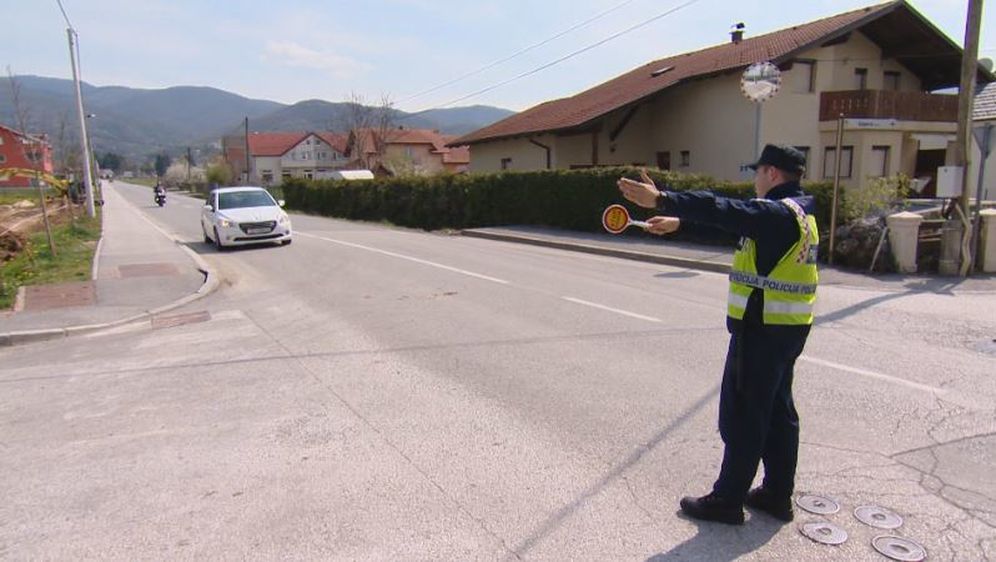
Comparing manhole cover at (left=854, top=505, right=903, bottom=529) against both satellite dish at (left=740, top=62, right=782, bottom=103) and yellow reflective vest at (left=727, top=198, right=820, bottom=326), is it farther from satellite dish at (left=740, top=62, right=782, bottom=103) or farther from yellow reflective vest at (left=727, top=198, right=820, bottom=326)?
satellite dish at (left=740, top=62, right=782, bottom=103)

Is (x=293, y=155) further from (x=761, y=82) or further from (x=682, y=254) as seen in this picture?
(x=682, y=254)

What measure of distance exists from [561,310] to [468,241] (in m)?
11.2

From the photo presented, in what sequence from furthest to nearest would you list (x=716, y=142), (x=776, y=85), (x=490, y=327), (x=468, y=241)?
(x=716, y=142) → (x=468, y=241) → (x=776, y=85) → (x=490, y=327)

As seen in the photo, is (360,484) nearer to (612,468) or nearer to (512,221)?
(612,468)

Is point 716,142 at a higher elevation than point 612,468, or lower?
higher

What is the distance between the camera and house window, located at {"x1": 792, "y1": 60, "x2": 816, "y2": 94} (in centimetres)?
2398

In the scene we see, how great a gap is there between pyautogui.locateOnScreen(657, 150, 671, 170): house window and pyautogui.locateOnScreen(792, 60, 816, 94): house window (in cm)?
515

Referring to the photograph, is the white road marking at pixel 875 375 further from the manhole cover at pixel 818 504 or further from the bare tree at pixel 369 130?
the bare tree at pixel 369 130

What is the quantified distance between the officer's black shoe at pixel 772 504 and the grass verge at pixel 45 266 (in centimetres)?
1002

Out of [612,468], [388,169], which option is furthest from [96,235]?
[388,169]

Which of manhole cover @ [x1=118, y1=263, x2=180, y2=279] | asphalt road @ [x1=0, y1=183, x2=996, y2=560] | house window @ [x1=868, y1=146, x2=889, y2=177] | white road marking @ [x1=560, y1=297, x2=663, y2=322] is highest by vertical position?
house window @ [x1=868, y1=146, x2=889, y2=177]

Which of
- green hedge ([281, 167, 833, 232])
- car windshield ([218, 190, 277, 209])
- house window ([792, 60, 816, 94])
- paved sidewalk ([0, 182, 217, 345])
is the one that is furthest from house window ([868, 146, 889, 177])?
paved sidewalk ([0, 182, 217, 345])

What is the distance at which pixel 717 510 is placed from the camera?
10.6ft

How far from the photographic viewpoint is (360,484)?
12.2 feet
